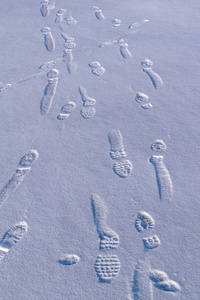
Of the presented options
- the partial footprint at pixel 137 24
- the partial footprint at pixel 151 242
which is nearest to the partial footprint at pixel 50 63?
the partial footprint at pixel 137 24

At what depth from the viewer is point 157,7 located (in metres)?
3.08

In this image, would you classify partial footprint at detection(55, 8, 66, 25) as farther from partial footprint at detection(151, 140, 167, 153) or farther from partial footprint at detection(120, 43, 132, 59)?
partial footprint at detection(151, 140, 167, 153)

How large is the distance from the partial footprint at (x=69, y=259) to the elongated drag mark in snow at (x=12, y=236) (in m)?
0.23

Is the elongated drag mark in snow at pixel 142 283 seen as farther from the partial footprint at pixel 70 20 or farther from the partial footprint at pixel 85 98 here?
the partial footprint at pixel 70 20

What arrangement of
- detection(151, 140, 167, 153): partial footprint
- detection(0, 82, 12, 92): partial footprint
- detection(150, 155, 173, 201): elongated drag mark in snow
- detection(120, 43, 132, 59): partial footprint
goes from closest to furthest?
detection(150, 155, 173, 201): elongated drag mark in snow → detection(151, 140, 167, 153): partial footprint → detection(0, 82, 12, 92): partial footprint → detection(120, 43, 132, 59): partial footprint

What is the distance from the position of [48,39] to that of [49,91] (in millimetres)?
799

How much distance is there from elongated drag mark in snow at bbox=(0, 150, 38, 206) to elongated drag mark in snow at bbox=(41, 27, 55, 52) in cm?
123

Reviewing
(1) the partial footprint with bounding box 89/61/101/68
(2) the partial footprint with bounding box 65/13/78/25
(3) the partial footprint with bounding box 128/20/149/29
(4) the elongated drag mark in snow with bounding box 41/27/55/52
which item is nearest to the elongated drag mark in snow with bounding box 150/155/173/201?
(1) the partial footprint with bounding box 89/61/101/68

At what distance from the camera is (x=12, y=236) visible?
1309mm

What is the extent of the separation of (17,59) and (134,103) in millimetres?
1125

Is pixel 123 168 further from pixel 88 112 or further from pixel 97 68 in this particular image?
pixel 97 68

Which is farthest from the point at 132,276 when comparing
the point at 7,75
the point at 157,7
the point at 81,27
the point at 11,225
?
the point at 157,7

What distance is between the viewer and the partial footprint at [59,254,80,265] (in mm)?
1225

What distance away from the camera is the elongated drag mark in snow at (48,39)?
2.49 metres
